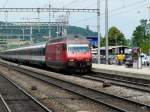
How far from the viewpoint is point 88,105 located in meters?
17.1

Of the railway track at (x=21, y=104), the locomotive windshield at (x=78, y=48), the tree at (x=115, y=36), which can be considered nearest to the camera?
the railway track at (x=21, y=104)

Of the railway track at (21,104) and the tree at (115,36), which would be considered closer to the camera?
the railway track at (21,104)

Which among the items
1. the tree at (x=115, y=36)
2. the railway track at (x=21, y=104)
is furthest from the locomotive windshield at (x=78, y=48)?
the tree at (x=115, y=36)

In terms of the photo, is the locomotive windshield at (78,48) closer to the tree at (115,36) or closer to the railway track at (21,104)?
the railway track at (21,104)

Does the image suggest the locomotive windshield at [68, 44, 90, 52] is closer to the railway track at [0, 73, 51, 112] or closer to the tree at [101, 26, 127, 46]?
the railway track at [0, 73, 51, 112]

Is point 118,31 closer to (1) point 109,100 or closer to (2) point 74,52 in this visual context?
(2) point 74,52

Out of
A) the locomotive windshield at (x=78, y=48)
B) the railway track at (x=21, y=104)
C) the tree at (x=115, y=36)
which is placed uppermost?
the tree at (x=115, y=36)

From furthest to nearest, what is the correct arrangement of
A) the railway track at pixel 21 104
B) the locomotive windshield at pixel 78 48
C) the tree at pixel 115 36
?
the tree at pixel 115 36, the locomotive windshield at pixel 78 48, the railway track at pixel 21 104

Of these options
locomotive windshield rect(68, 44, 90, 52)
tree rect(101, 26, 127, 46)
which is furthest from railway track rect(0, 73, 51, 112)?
tree rect(101, 26, 127, 46)

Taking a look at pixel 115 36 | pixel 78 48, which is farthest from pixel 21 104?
pixel 115 36

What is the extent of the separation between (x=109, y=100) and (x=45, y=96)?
11.4 feet

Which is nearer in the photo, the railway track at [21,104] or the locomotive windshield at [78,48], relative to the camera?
the railway track at [21,104]

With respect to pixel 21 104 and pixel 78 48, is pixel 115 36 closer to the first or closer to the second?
pixel 78 48

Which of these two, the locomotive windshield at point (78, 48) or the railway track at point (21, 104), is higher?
the locomotive windshield at point (78, 48)
